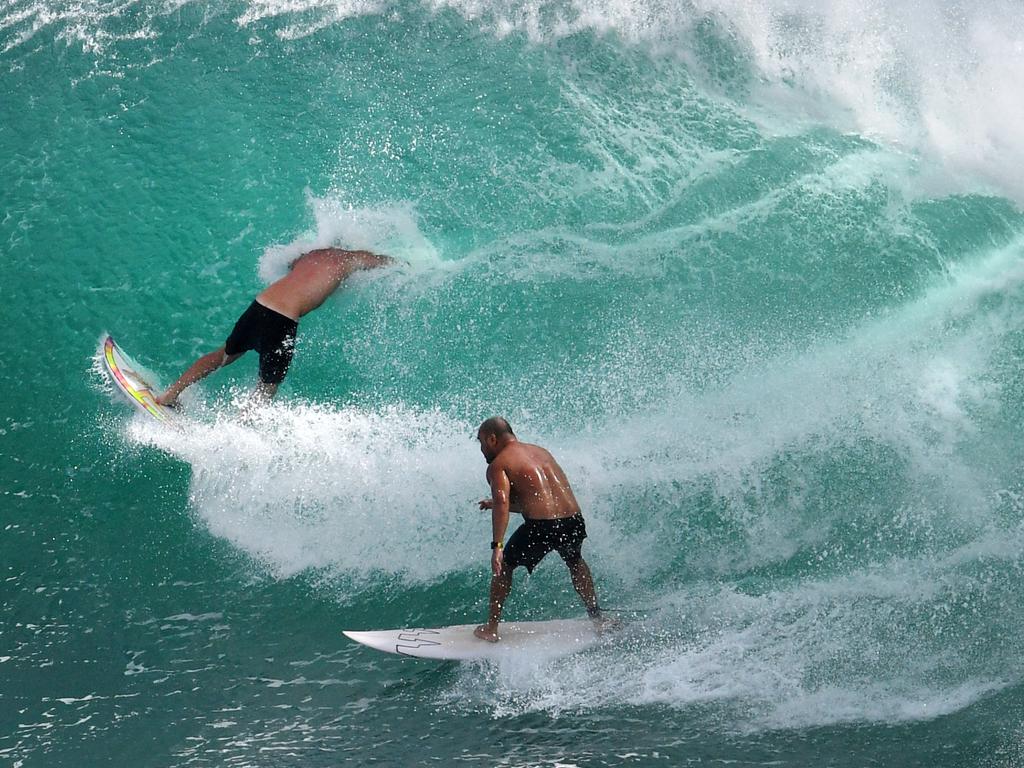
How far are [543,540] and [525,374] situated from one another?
2415 mm

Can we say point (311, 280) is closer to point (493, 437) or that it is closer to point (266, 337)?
point (266, 337)

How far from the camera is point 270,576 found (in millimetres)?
5715

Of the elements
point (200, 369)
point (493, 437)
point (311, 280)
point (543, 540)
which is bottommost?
point (543, 540)

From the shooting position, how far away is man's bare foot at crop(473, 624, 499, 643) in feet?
16.5

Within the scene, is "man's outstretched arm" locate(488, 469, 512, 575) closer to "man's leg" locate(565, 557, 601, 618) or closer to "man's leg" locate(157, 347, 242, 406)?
"man's leg" locate(565, 557, 601, 618)

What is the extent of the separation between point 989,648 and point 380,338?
4543 mm

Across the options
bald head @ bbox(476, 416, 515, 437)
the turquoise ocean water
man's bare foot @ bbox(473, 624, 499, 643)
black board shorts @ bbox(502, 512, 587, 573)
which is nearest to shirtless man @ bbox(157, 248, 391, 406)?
the turquoise ocean water

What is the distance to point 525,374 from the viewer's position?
7297 mm

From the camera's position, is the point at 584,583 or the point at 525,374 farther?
the point at 525,374

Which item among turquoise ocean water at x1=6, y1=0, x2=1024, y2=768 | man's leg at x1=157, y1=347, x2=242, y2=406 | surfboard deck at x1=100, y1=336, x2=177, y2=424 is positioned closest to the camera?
turquoise ocean water at x1=6, y1=0, x2=1024, y2=768

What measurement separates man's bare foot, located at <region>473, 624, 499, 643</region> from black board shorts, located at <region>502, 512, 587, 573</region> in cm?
31

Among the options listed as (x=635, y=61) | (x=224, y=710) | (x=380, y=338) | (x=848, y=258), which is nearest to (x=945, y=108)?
(x=848, y=258)

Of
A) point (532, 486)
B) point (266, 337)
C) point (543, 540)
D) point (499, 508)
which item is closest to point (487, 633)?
point (543, 540)

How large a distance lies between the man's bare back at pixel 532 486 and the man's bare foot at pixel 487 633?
58 cm
